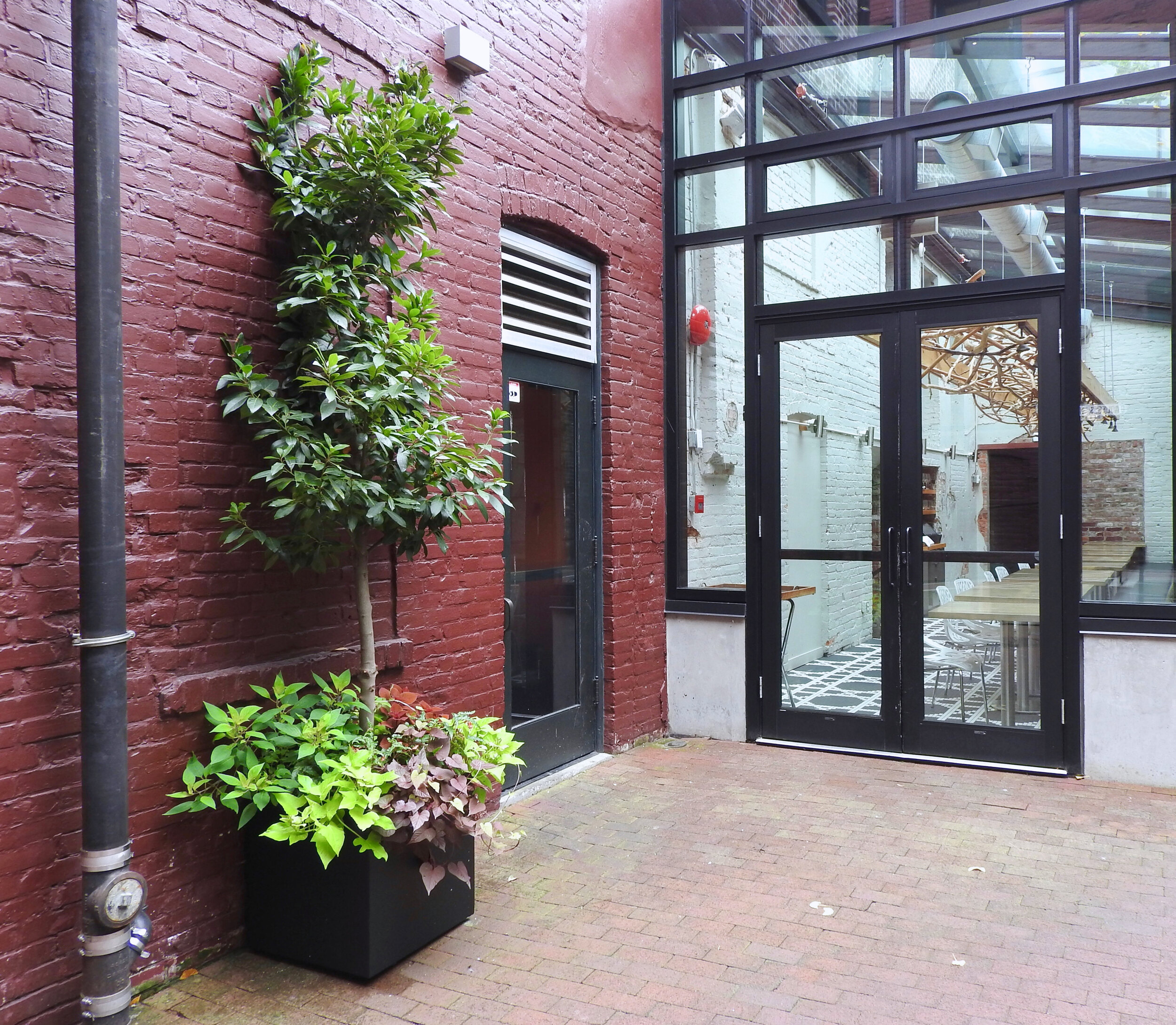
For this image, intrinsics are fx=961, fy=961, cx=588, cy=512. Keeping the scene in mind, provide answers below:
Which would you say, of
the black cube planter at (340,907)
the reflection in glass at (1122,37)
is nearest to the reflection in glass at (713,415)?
the reflection in glass at (1122,37)

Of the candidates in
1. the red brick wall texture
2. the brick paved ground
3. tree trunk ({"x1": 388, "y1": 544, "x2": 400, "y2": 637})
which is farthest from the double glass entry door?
tree trunk ({"x1": 388, "y1": 544, "x2": 400, "y2": 637})

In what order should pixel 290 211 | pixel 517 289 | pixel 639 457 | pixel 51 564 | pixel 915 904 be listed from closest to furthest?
pixel 51 564
pixel 290 211
pixel 915 904
pixel 517 289
pixel 639 457

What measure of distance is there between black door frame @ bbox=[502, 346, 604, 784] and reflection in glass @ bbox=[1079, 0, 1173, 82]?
3.18 meters

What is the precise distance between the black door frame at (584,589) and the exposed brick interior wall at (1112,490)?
2.65 m

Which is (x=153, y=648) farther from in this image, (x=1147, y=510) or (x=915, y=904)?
(x=1147, y=510)

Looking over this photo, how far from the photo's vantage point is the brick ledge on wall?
10.0ft

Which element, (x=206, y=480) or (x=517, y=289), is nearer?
(x=206, y=480)

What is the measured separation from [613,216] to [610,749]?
3.17m

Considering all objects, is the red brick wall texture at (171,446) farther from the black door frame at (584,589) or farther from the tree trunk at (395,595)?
the black door frame at (584,589)

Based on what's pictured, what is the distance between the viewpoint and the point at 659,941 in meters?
3.31

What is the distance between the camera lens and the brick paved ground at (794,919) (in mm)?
2898

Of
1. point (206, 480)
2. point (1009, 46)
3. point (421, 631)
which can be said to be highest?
point (1009, 46)

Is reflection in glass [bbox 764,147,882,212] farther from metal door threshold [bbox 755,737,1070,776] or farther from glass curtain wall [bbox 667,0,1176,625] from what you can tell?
metal door threshold [bbox 755,737,1070,776]

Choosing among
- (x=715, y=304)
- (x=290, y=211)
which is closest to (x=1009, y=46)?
(x=715, y=304)
